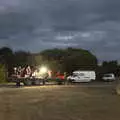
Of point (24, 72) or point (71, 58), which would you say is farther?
point (71, 58)

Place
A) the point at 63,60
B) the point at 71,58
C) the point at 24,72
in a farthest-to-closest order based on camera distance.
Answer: the point at 71,58
the point at 63,60
the point at 24,72

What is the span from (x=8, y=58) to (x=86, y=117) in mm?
76128

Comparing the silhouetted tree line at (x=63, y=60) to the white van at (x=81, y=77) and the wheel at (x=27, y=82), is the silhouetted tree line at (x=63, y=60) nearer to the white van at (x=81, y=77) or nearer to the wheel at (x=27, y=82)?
the white van at (x=81, y=77)

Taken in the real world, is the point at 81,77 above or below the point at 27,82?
above

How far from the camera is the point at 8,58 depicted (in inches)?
3703

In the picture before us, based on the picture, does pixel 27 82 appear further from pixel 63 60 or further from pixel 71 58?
pixel 71 58

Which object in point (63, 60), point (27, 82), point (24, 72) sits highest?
point (63, 60)

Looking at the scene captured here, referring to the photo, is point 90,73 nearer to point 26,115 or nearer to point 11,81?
point 11,81

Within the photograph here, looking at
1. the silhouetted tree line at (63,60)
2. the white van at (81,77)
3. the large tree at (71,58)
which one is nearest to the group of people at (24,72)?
the white van at (81,77)

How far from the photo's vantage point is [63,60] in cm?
11425

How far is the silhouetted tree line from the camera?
10007cm

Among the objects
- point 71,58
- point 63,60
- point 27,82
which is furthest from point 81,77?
point 71,58

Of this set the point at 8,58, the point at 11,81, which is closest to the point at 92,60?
the point at 8,58

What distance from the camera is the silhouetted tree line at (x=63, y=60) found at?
328 ft
